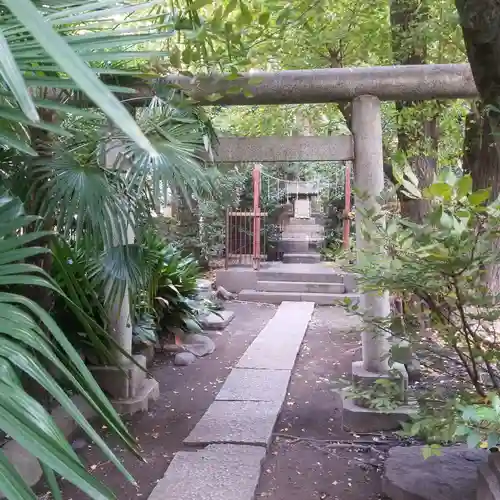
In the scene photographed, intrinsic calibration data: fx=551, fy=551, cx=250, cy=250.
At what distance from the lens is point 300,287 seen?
9.71m

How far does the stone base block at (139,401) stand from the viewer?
13.0 ft

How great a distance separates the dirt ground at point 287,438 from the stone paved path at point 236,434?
0.11 metres

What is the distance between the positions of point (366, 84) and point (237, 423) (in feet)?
8.08

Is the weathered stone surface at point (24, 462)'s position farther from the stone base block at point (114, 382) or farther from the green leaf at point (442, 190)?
the green leaf at point (442, 190)

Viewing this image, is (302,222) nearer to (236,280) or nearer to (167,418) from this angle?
(236,280)

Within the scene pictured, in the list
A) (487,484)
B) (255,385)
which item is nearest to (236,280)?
(255,385)

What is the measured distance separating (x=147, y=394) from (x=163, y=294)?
1.96 m

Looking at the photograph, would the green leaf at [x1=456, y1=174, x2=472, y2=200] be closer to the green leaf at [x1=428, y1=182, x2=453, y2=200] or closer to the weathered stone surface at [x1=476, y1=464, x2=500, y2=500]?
the green leaf at [x1=428, y1=182, x2=453, y2=200]

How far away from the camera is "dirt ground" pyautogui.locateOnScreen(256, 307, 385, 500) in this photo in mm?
2957

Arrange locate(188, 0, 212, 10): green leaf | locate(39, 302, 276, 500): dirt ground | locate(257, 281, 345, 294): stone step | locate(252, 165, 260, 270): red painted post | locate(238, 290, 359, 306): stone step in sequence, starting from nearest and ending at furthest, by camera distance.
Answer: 1. locate(188, 0, 212, 10): green leaf
2. locate(39, 302, 276, 500): dirt ground
3. locate(238, 290, 359, 306): stone step
4. locate(257, 281, 345, 294): stone step
5. locate(252, 165, 260, 270): red painted post

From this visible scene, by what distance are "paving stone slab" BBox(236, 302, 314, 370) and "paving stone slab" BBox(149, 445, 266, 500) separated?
2047 mm

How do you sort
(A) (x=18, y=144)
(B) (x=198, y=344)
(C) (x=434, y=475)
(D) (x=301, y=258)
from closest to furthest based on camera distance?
(A) (x=18, y=144)
(C) (x=434, y=475)
(B) (x=198, y=344)
(D) (x=301, y=258)

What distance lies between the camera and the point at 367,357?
3.93 m

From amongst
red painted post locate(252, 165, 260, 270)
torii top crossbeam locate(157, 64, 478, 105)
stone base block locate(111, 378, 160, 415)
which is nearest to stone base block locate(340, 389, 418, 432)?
stone base block locate(111, 378, 160, 415)
